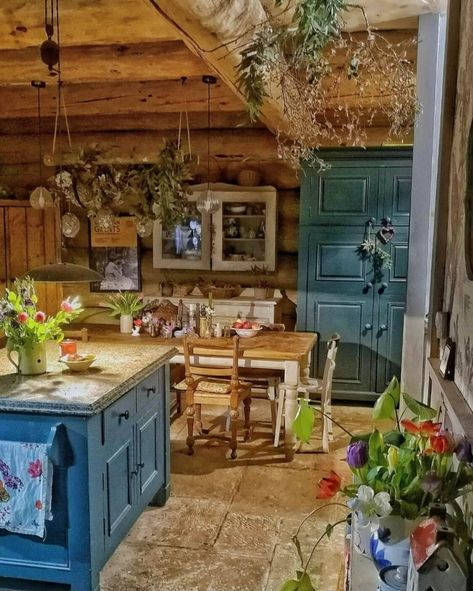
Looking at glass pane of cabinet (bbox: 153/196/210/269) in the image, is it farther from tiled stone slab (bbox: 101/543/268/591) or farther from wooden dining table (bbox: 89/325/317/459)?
tiled stone slab (bbox: 101/543/268/591)

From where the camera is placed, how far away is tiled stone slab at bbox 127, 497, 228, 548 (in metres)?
2.87

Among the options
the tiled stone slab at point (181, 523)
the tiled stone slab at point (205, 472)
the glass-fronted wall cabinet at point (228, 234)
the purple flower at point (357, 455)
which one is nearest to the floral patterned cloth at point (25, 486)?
the tiled stone slab at point (181, 523)

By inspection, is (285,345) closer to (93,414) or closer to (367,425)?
(367,425)

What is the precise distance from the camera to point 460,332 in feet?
5.69

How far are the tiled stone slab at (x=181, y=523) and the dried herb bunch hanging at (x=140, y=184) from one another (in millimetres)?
2468

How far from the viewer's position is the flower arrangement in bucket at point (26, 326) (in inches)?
100

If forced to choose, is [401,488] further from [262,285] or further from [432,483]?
[262,285]

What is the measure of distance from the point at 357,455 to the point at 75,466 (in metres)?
1.36

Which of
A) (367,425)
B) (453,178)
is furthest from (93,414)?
(367,425)

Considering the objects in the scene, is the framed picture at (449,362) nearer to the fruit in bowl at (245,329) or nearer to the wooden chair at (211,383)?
the wooden chair at (211,383)

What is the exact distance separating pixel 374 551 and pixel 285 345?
278 cm

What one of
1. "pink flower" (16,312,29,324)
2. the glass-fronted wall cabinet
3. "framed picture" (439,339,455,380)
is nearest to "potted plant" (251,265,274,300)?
the glass-fronted wall cabinet

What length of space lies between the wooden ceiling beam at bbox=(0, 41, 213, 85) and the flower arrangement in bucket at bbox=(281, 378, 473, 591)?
3.20 m

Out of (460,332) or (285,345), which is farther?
(285,345)
